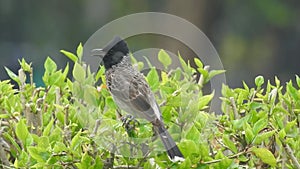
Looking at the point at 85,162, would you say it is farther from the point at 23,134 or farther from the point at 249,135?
the point at 249,135

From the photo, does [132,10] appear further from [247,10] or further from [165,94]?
[165,94]

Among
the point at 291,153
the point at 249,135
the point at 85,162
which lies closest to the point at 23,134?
the point at 85,162

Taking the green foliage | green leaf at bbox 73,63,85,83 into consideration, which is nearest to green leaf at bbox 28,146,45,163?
the green foliage

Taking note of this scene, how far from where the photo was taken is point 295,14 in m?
10.4

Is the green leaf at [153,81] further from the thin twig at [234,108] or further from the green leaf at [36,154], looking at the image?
the green leaf at [36,154]

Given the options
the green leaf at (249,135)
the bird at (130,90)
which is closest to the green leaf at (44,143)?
the bird at (130,90)

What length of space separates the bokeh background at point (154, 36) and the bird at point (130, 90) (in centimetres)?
770

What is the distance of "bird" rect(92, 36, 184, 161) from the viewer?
1.85 meters

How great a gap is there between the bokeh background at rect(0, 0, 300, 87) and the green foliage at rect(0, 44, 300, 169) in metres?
7.81

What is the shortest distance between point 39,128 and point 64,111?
0.09m

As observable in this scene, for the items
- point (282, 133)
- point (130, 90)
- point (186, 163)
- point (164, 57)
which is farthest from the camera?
point (164, 57)

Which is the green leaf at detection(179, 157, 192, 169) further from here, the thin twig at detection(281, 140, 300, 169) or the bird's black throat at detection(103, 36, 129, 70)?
the bird's black throat at detection(103, 36, 129, 70)

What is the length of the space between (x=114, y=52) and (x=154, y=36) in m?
7.86

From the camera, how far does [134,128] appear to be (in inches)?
75.3
